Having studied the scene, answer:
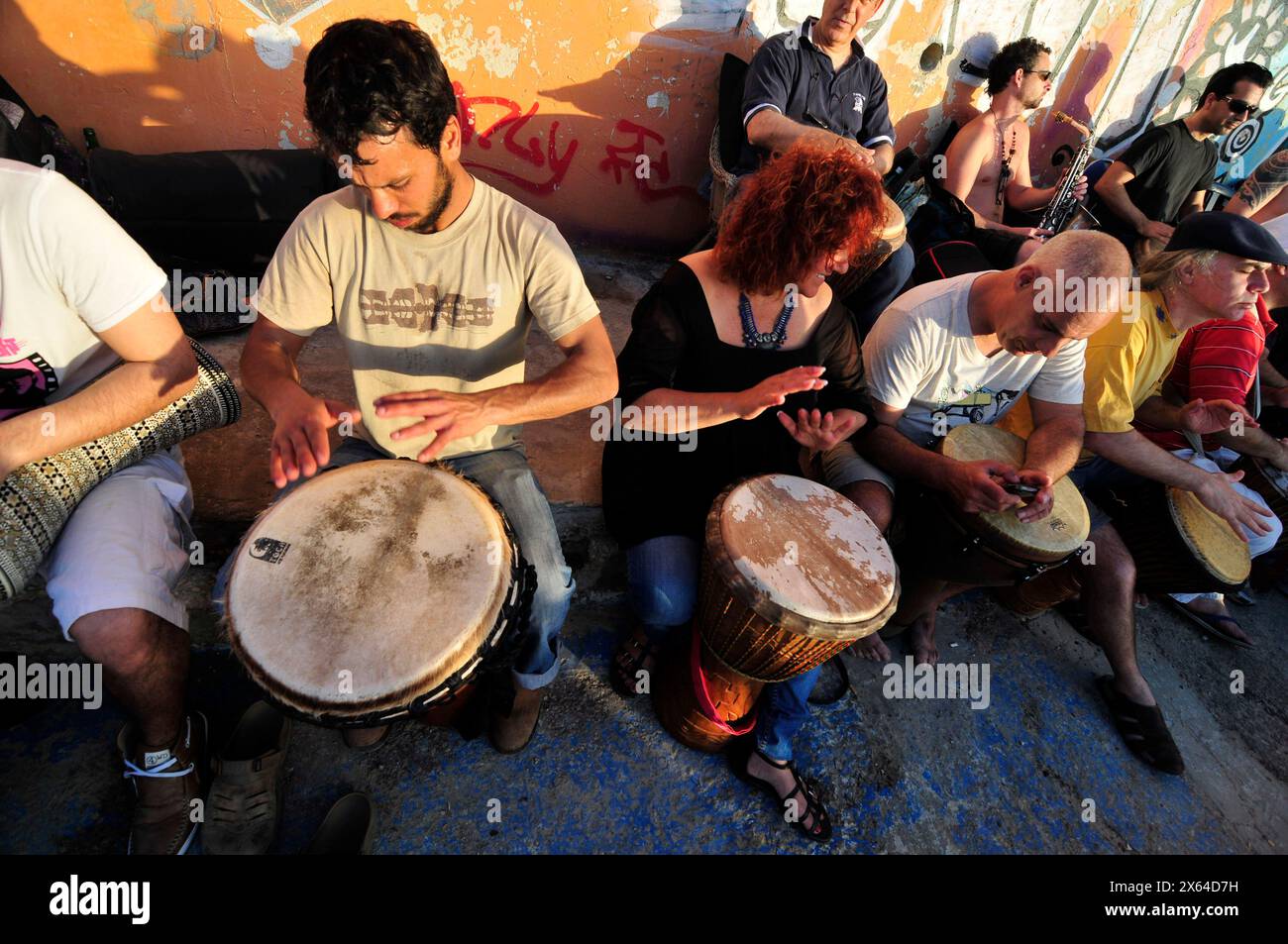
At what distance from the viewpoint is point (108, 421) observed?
1.61 meters

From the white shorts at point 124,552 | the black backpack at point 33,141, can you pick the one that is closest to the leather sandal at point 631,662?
the white shorts at point 124,552

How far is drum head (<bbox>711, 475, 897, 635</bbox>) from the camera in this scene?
1.74m

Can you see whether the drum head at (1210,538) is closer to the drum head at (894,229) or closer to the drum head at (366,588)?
the drum head at (894,229)

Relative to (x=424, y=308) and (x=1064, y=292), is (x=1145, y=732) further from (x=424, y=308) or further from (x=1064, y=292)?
(x=424, y=308)

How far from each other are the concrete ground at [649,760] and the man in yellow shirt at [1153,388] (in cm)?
19

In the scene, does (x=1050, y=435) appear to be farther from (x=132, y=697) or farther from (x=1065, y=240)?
(x=132, y=697)

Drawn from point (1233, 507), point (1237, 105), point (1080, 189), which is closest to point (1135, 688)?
point (1233, 507)

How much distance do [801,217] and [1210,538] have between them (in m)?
2.51

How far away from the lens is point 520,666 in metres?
2.02

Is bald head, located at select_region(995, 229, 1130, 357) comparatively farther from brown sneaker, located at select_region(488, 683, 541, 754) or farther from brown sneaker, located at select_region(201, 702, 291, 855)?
brown sneaker, located at select_region(201, 702, 291, 855)

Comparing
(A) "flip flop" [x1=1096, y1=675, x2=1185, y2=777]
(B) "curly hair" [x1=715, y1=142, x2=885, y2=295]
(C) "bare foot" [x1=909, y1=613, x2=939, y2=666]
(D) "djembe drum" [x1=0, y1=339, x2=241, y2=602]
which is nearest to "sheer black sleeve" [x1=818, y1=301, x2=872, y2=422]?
(B) "curly hair" [x1=715, y1=142, x2=885, y2=295]

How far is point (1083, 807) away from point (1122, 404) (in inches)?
69.8

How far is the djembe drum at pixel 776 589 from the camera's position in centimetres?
173

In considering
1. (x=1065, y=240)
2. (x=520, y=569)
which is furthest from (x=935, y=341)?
(x=520, y=569)
